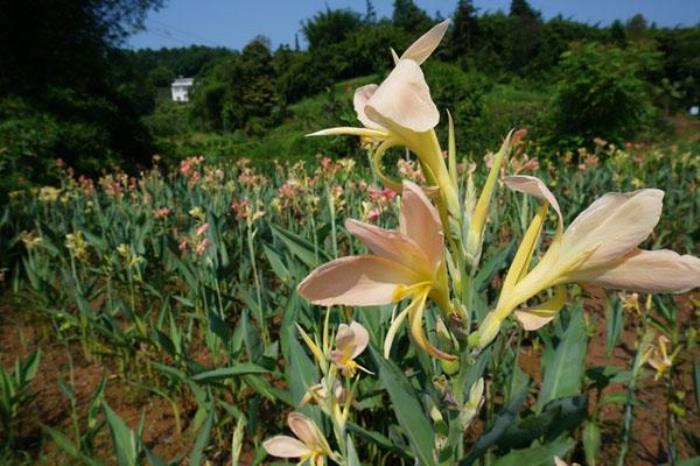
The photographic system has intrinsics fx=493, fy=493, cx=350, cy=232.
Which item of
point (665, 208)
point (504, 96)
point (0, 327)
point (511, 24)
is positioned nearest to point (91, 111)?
point (0, 327)

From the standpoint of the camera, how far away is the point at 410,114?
0.42 meters

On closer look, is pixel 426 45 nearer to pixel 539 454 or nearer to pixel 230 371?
pixel 539 454

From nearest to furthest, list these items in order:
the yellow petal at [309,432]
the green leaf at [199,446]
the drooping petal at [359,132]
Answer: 1. the drooping petal at [359,132]
2. the yellow petal at [309,432]
3. the green leaf at [199,446]

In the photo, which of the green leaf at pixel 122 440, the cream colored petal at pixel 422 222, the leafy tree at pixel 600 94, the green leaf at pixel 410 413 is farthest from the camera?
the leafy tree at pixel 600 94

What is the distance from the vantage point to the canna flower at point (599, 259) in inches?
17.1

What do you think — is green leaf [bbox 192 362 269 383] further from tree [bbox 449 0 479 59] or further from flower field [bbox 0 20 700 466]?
tree [bbox 449 0 479 59]

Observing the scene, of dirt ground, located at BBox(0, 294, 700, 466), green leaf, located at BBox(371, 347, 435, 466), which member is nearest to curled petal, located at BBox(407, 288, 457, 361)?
green leaf, located at BBox(371, 347, 435, 466)

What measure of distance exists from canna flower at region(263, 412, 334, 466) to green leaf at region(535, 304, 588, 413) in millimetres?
741

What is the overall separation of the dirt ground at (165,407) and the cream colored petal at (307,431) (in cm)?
78

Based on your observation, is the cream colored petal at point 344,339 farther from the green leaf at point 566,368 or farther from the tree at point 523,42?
the tree at point 523,42

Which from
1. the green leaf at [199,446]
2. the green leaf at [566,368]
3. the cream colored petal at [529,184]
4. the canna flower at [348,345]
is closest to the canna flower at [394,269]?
the cream colored petal at [529,184]

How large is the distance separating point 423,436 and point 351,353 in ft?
0.94

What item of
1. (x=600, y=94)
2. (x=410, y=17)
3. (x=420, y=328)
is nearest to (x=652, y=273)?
(x=420, y=328)

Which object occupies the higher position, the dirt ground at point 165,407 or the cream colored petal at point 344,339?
the cream colored petal at point 344,339
